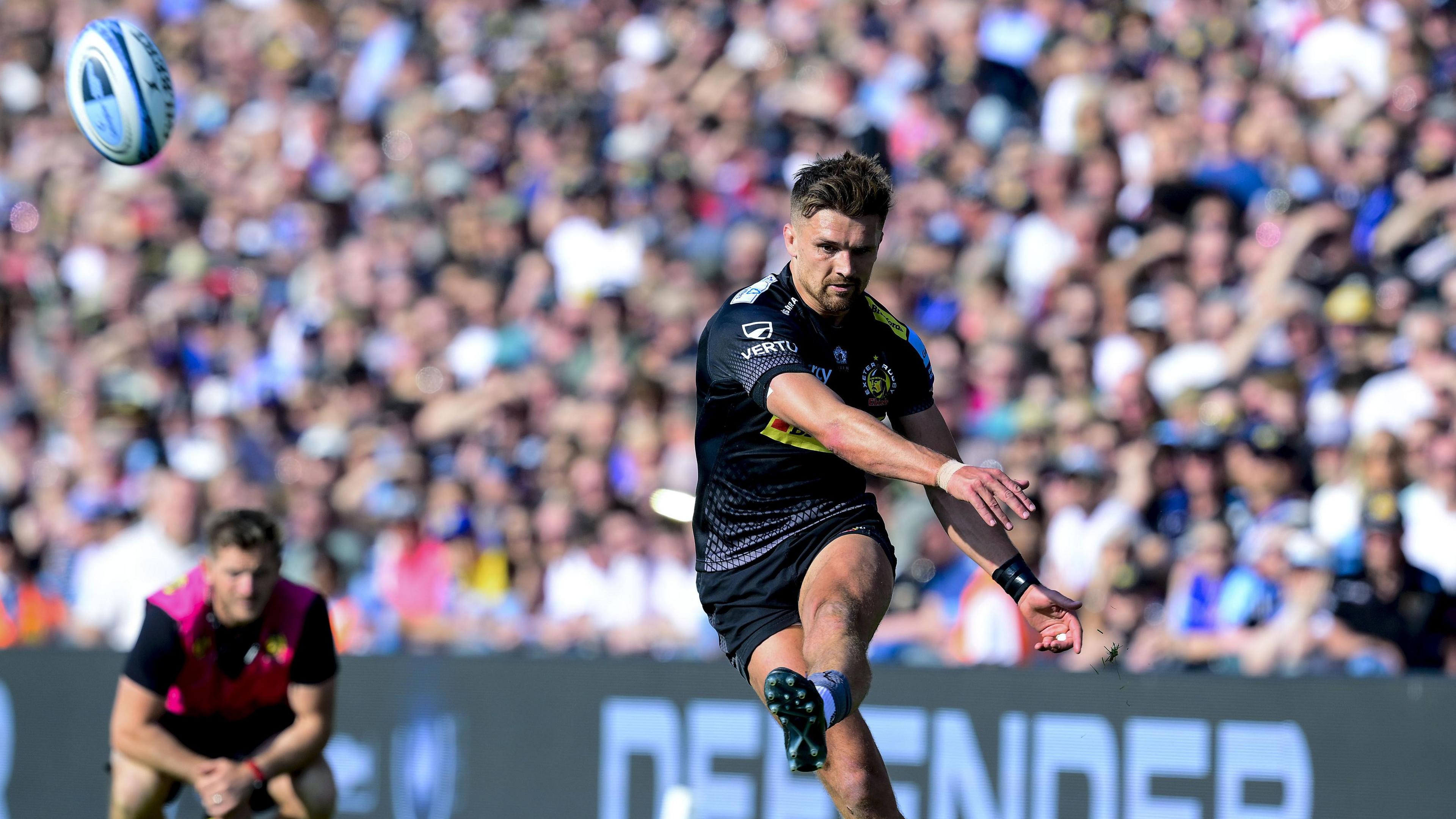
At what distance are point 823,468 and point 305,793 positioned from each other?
377cm

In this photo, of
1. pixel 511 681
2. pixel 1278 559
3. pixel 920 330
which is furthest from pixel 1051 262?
pixel 511 681

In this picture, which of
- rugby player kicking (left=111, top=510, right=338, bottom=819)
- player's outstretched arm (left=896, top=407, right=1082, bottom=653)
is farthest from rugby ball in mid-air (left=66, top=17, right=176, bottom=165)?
player's outstretched arm (left=896, top=407, right=1082, bottom=653)

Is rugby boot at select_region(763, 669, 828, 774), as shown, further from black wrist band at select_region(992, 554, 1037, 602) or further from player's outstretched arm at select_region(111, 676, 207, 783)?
player's outstretched arm at select_region(111, 676, 207, 783)

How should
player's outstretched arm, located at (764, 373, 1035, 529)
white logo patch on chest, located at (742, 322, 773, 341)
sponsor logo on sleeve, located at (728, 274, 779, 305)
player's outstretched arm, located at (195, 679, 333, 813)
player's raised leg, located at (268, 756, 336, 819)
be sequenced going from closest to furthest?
player's outstretched arm, located at (764, 373, 1035, 529) → white logo patch on chest, located at (742, 322, 773, 341) → sponsor logo on sleeve, located at (728, 274, 779, 305) → player's outstretched arm, located at (195, 679, 333, 813) → player's raised leg, located at (268, 756, 336, 819)

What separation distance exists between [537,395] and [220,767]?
4.71m

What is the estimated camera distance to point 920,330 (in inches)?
457

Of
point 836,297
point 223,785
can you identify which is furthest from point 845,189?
point 223,785

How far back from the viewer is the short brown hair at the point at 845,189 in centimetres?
583

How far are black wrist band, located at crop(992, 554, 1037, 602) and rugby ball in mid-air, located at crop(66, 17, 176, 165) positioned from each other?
16.5 feet

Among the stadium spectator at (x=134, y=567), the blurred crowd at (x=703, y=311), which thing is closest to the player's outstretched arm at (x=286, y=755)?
the blurred crowd at (x=703, y=311)

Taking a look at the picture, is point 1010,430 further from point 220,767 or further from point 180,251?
point 180,251

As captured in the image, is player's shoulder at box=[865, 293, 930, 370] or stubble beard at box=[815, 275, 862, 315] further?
player's shoulder at box=[865, 293, 930, 370]

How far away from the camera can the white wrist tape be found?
512 cm

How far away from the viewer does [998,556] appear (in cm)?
609
